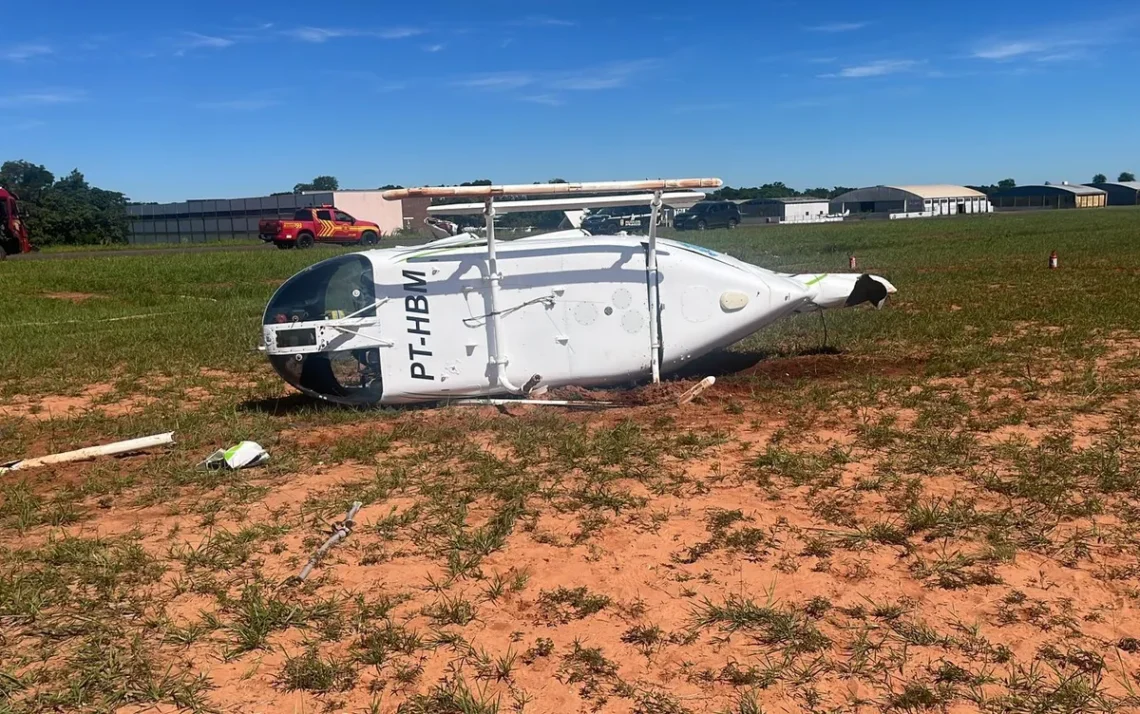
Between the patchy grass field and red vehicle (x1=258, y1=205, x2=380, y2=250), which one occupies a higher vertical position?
red vehicle (x1=258, y1=205, x2=380, y2=250)

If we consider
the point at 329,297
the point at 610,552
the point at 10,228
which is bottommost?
the point at 610,552

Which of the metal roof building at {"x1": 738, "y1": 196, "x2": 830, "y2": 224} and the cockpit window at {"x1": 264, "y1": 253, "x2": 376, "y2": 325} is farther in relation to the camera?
the metal roof building at {"x1": 738, "y1": 196, "x2": 830, "y2": 224}

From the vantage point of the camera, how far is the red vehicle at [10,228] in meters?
34.9

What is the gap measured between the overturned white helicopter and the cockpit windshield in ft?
0.04

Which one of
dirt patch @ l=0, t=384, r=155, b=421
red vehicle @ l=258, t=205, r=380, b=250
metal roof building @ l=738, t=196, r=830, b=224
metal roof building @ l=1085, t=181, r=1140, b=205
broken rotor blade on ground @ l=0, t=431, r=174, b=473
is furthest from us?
metal roof building @ l=1085, t=181, r=1140, b=205

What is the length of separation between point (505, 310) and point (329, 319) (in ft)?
5.11

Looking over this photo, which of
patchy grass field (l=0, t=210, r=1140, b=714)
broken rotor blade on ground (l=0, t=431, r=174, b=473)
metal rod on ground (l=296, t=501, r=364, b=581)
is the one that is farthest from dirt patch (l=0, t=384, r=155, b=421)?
metal rod on ground (l=296, t=501, r=364, b=581)

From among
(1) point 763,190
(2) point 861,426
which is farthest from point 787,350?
(1) point 763,190

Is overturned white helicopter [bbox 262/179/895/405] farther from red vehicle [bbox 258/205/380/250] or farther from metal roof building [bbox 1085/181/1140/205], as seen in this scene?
metal roof building [bbox 1085/181/1140/205]

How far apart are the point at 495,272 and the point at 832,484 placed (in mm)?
3581

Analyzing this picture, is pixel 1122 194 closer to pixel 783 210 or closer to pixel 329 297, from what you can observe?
pixel 783 210

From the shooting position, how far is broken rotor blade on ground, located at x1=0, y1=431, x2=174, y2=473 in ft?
21.2

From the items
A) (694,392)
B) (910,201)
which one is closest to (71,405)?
(694,392)

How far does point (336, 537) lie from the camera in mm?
4824
